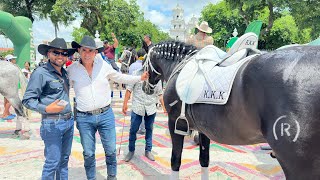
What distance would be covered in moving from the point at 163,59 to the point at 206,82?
4.17ft

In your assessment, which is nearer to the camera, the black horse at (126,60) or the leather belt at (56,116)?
the leather belt at (56,116)

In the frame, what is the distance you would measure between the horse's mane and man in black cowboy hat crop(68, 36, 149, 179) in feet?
2.57

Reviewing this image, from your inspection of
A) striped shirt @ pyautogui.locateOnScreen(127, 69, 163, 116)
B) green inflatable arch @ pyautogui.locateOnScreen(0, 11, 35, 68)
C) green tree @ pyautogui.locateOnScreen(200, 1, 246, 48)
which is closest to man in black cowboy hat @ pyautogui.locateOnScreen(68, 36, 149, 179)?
striped shirt @ pyautogui.locateOnScreen(127, 69, 163, 116)

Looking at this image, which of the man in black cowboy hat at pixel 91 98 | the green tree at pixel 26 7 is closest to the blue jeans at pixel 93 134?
the man in black cowboy hat at pixel 91 98

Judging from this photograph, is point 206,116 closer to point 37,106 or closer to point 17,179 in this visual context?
point 37,106

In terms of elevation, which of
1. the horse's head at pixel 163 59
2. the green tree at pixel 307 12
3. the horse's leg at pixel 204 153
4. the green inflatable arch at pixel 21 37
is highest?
the green tree at pixel 307 12

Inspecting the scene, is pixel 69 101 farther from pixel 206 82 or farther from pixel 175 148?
pixel 206 82

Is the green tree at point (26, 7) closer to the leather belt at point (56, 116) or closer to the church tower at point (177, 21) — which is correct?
the leather belt at point (56, 116)

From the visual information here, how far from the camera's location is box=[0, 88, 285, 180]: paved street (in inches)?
150

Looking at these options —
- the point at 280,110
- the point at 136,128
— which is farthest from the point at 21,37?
the point at 280,110

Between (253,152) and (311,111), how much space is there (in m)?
3.48

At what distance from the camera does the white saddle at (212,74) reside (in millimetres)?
2236

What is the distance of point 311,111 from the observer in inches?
65.1

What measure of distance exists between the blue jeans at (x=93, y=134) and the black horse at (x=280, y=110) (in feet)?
4.20
